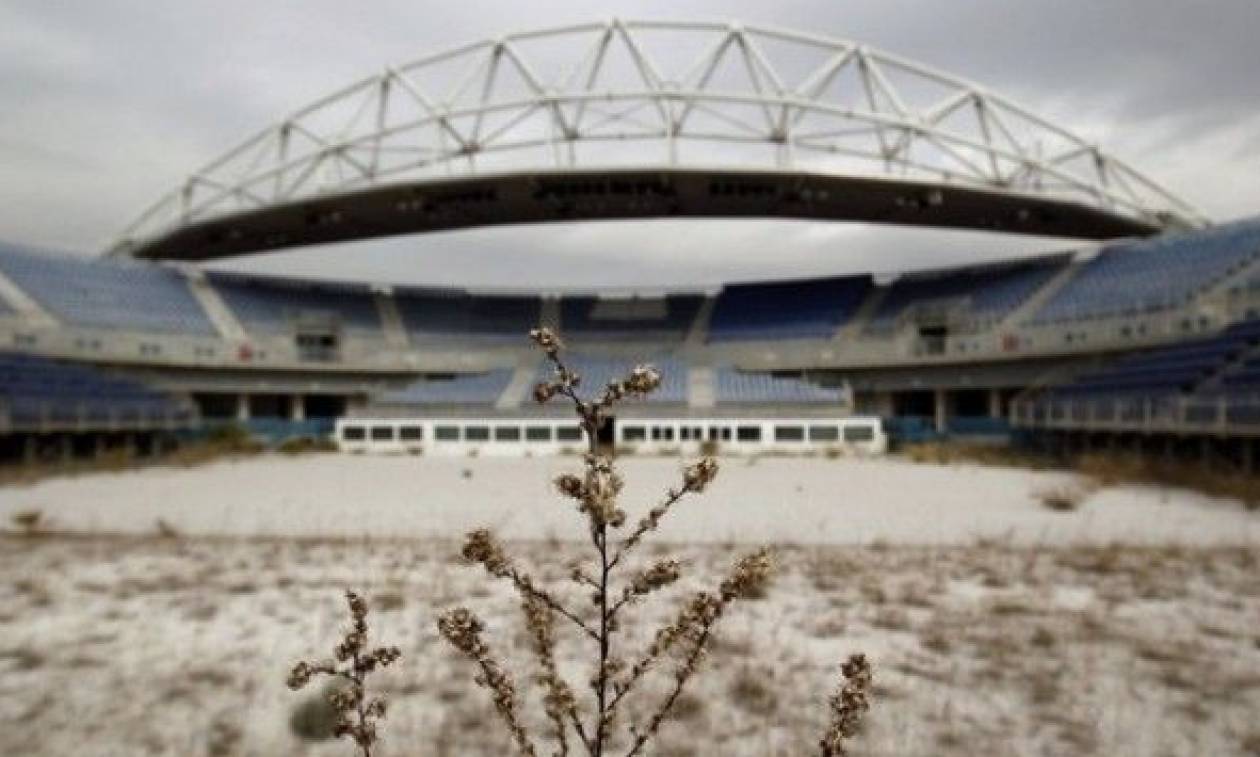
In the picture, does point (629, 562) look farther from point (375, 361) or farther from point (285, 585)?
point (375, 361)

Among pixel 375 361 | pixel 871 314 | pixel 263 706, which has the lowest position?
pixel 263 706

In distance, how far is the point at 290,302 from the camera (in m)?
58.4

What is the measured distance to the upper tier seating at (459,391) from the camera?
155 feet

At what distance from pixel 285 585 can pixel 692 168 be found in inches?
1423

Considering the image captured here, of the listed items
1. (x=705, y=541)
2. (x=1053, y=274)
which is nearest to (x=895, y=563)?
(x=705, y=541)

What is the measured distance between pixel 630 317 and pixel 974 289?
25.2 metres

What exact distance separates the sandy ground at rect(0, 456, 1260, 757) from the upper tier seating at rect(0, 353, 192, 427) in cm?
1678

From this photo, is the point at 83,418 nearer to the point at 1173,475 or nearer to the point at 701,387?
the point at 701,387

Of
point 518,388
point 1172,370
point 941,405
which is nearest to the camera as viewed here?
point 1172,370

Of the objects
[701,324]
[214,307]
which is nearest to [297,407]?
[214,307]

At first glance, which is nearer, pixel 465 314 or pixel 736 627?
pixel 736 627

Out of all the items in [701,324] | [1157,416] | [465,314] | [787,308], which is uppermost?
[787,308]

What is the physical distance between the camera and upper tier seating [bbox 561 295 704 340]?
2389 inches

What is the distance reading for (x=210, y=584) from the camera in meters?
10.1
